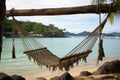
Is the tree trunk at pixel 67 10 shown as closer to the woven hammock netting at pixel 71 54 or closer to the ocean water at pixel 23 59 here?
the woven hammock netting at pixel 71 54

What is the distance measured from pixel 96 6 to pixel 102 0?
7.22 ft

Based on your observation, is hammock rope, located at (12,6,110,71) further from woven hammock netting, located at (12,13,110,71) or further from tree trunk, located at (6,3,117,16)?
tree trunk, located at (6,3,117,16)

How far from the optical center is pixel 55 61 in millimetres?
5309

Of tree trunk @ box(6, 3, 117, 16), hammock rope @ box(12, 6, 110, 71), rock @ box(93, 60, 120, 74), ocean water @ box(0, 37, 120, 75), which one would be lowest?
ocean water @ box(0, 37, 120, 75)

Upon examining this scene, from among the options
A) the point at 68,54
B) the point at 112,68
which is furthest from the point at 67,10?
the point at 112,68

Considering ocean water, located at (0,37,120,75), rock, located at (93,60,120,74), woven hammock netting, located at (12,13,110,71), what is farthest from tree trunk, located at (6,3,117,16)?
ocean water, located at (0,37,120,75)

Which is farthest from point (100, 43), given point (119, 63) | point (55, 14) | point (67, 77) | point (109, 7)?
point (119, 63)

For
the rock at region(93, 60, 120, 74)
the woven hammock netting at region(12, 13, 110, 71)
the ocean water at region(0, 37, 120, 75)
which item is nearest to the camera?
the woven hammock netting at region(12, 13, 110, 71)

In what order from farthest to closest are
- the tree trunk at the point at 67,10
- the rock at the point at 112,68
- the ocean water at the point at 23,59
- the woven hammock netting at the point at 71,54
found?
the ocean water at the point at 23,59
the rock at the point at 112,68
the tree trunk at the point at 67,10
the woven hammock netting at the point at 71,54

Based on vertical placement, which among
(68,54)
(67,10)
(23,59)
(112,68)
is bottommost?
(23,59)

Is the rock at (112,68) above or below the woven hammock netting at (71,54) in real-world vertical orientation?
below

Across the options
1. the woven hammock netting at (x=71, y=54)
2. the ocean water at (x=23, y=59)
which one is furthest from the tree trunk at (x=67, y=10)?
the ocean water at (x=23, y=59)

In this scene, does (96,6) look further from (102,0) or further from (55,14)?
(102,0)

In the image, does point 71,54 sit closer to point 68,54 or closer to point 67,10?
point 68,54
